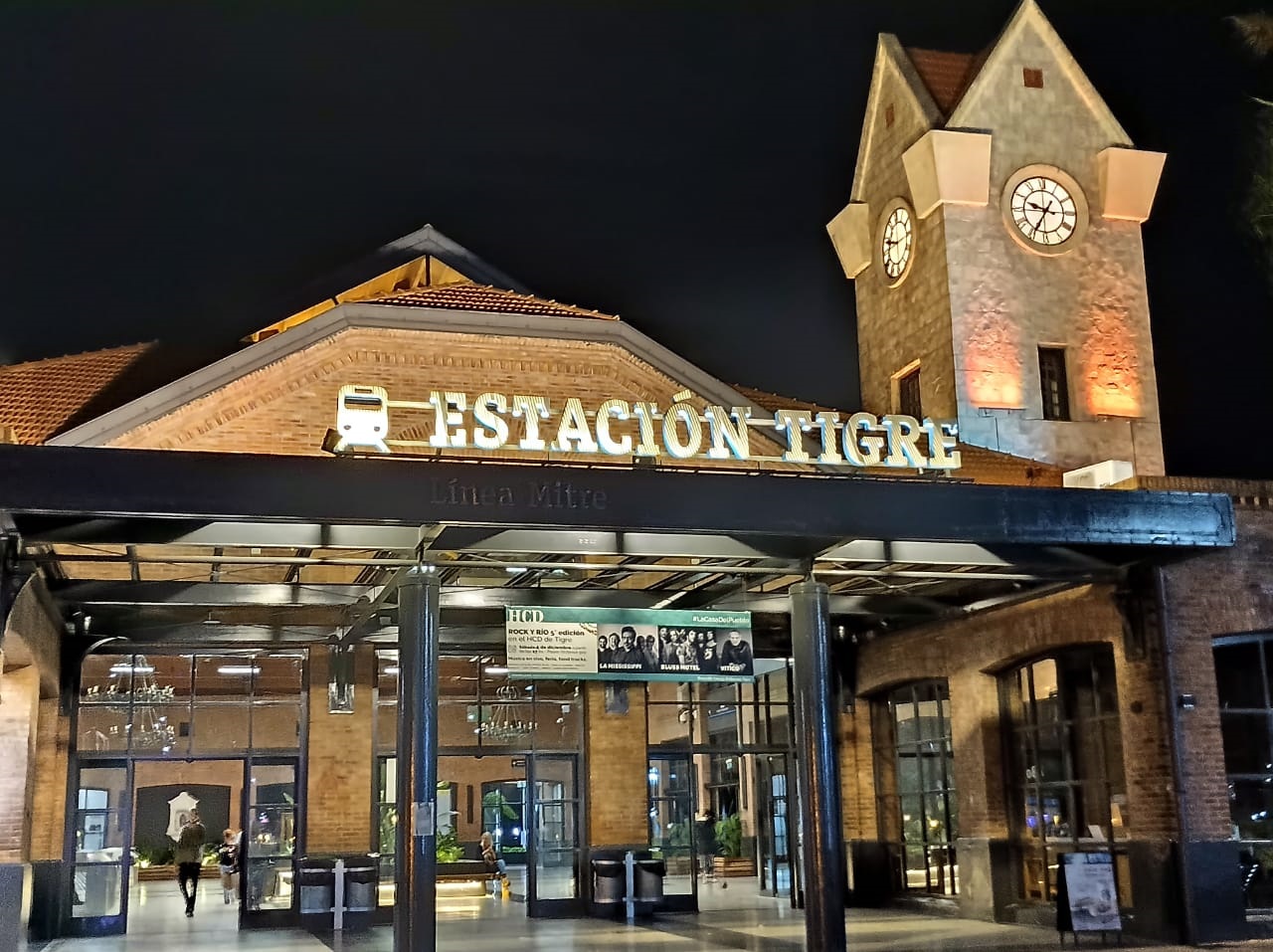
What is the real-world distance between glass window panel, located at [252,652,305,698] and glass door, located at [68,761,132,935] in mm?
2298

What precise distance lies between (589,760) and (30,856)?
27.3ft

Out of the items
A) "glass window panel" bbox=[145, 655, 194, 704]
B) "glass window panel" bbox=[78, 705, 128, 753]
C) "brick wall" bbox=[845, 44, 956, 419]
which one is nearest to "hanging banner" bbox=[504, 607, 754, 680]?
"glass window panel" bbox=[145, 655, 194, 704]

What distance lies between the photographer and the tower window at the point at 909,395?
2734 cm

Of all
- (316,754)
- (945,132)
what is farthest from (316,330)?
(945,132)

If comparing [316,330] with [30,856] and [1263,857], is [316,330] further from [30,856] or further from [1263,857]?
[1263,857]

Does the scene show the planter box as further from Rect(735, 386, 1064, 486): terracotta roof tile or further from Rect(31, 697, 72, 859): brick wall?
Rect(31, 697, 72, 859): brick wall

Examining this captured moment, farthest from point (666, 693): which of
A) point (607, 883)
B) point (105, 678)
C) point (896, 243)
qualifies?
point (896, 243)

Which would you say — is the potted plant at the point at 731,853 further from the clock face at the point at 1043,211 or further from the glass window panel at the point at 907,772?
the clock face at the point at 1043,211

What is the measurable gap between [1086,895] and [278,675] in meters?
12.3

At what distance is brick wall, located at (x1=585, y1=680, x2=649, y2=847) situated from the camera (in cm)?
2227

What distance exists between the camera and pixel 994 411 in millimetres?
25547

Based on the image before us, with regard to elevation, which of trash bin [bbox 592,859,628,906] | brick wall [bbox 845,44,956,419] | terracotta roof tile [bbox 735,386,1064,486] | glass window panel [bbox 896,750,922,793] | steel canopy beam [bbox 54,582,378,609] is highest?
brick wall [bbox 845,44,956,419]

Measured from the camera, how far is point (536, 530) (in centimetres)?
1418

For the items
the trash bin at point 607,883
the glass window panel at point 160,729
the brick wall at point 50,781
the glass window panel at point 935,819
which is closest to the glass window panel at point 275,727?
the glass window panel at point 160,729
